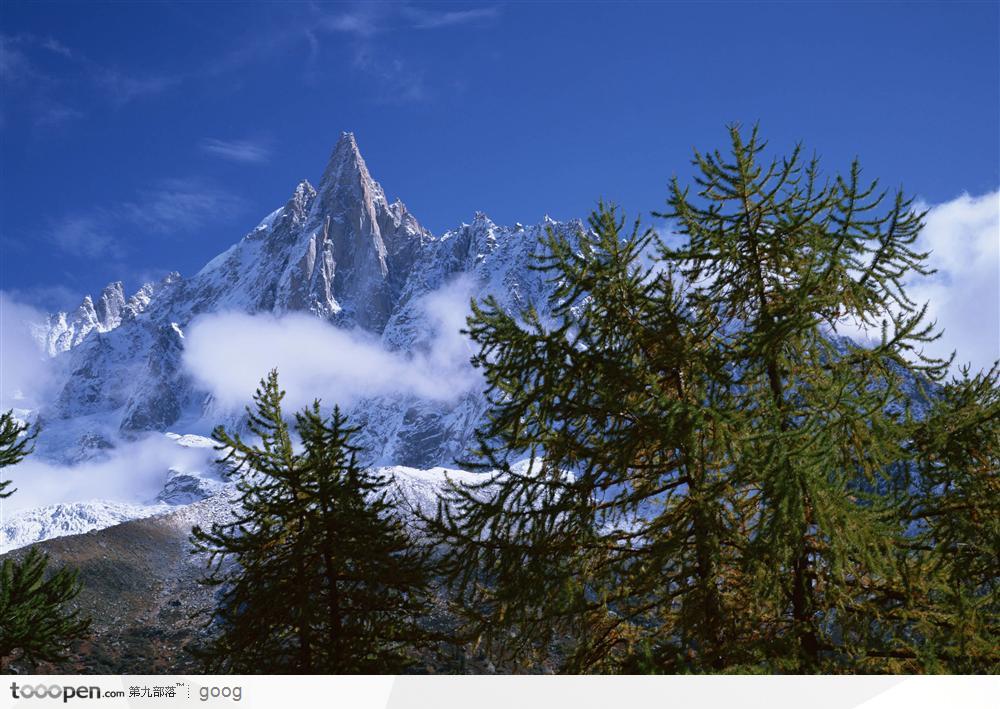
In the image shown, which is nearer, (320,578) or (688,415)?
(688,415)

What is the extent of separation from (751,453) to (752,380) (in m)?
1.37

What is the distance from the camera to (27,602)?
A: 10.5 meters

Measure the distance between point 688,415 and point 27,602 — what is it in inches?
411

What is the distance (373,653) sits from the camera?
7.60 metres

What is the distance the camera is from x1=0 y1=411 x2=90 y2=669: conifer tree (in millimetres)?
10109

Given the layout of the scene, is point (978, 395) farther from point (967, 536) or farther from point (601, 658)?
point (601, 658)

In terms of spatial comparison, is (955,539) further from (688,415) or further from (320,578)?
(320,578)

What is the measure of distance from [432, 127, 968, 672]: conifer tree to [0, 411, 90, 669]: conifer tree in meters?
7.43
